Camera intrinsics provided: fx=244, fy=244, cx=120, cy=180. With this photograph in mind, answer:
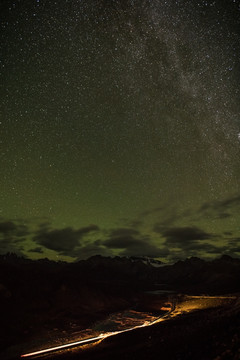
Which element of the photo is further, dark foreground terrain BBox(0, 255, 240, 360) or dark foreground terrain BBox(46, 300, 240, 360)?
dark foreground terrain BBox(0, 255, 240, 360)

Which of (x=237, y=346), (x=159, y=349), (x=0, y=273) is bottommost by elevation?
(x=159, y=349)

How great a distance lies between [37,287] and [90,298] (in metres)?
9.10

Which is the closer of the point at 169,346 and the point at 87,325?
the point at 169,346

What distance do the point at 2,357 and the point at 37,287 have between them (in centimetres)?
2407

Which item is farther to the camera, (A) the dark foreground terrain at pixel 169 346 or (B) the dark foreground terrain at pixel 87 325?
(B) the dark foreground terrain at pixel 87 325

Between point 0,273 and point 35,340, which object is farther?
point 0,273

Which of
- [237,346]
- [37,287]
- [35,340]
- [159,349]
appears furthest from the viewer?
[37,287]

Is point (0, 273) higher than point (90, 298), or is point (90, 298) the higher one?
point (0, 273)

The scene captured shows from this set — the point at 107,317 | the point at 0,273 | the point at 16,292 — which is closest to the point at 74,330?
the point at 107,317

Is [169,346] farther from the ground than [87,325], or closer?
farther from the ground

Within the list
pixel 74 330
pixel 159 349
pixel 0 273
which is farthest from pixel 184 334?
pixel 0 273

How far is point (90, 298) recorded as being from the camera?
41594 millimetres

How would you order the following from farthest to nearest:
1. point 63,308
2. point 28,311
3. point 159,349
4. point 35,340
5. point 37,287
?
point 37,287 < point 63,308 < point 28,311 < point 35,340 < point 159,349

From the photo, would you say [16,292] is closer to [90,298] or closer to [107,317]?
[90,298]
